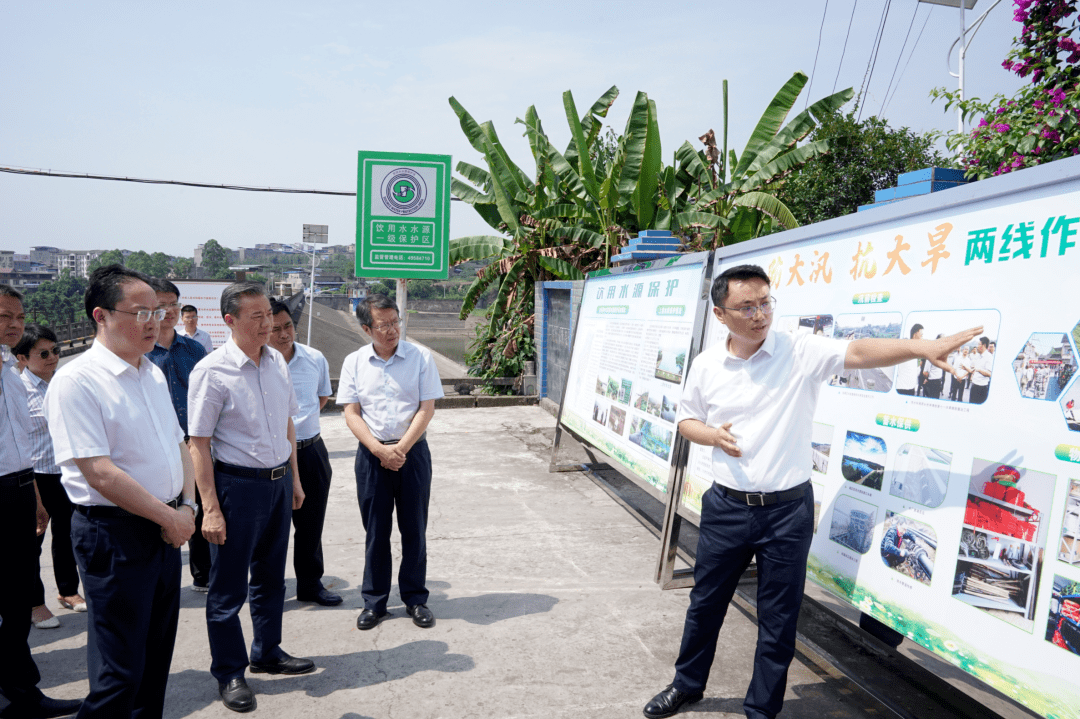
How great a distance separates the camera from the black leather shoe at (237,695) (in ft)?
9.67

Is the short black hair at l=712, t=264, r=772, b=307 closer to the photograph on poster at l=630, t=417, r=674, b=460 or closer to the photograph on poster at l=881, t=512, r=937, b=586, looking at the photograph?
the photograph on poster at l=881, t=512, r=937, b=586

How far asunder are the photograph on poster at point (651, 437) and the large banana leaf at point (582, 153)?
6.45m

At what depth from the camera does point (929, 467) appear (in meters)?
2.39

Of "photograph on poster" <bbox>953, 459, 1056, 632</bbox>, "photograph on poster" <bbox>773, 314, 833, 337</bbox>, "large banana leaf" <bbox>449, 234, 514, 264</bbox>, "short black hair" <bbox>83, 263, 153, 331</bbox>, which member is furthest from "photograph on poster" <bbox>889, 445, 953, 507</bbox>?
"large banana leaf" <bbox>449, 234, 514, 264</bbox>

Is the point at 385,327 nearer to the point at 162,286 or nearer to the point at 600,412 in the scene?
the point at 162,286

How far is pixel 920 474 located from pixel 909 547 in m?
0.26

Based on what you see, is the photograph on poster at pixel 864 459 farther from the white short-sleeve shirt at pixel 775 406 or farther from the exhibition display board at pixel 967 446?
the white short-sleeve shirt at pixel 775 406

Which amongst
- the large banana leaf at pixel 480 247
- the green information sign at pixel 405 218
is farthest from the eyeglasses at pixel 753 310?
the large banana leaf at pixel 480 247

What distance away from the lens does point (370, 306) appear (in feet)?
12.3

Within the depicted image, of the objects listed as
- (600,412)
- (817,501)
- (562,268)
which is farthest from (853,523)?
(562,268)

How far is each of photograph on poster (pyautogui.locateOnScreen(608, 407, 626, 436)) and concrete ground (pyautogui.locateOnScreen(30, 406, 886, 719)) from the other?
801 millimetres

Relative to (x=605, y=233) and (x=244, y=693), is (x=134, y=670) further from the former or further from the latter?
(x=605, y=233)

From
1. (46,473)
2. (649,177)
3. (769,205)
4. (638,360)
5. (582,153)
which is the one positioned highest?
(582,153)

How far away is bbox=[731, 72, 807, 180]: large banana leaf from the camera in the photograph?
31.1 feet
